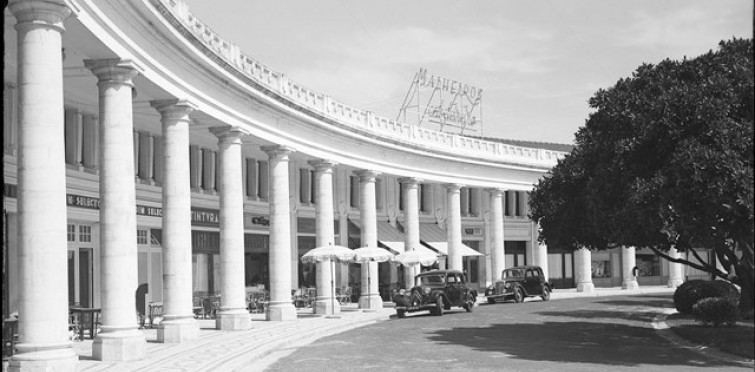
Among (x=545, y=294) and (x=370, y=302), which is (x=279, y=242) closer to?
(x=370, y=302)

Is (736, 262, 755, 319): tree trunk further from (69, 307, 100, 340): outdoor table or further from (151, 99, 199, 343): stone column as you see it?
(69, 307, 100, 340): outdoor table

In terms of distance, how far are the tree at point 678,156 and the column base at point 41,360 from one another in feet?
37.9

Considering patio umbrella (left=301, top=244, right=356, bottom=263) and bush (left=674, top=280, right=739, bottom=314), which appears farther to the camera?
patio umbrella (left=301, top=244, right=356, bottom=263)

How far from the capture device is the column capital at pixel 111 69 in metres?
A: 19.1

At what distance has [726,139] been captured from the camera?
17328mm

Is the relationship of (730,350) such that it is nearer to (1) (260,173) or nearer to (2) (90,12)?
(2) (90,12)

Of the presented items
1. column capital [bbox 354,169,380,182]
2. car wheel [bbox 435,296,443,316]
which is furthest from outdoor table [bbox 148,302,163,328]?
column capital [bbox 354,169,380,182]

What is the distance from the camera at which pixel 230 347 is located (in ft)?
71.0

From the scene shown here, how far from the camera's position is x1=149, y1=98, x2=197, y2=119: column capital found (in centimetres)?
2356

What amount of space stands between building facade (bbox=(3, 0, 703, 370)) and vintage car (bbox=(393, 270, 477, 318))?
3.67 m

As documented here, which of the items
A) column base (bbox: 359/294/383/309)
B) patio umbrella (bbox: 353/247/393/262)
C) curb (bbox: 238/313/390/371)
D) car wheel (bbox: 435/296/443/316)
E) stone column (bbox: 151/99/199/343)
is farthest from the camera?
column base (bbox: 359/294/383/309)

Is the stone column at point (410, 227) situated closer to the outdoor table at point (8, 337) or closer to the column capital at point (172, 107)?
the column capital at point (172, 107)

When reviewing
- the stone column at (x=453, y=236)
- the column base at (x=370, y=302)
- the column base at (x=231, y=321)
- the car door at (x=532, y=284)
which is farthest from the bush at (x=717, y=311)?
the stone column at (x=453, y=236)

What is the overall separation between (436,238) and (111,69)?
37156 mm
